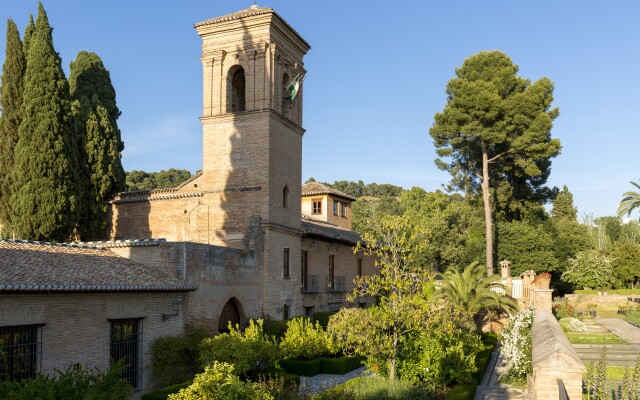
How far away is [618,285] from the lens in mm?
48094

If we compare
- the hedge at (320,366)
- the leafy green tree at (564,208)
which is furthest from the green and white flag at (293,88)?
the leafy green tree at (564,208)

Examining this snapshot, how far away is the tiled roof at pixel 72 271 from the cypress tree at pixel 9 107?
18.5 feet

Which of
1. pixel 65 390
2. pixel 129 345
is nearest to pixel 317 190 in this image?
pixel 129 345

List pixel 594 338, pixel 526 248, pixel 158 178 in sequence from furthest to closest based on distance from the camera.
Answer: pixel 158 178
pixel 526 248
pixel 594 338

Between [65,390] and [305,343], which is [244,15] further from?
[65,390]

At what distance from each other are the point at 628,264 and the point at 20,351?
150 ft

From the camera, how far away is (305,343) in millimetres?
19203

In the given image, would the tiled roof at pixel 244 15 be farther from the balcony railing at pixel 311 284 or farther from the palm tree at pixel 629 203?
the palm tree at pixel 629 203

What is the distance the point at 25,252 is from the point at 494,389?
12.3 m

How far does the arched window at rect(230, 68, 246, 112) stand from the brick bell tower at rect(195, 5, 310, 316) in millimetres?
435

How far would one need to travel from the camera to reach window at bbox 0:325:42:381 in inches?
507

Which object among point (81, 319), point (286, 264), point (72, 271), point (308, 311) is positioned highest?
point (286, 264)

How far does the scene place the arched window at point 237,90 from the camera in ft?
85.3

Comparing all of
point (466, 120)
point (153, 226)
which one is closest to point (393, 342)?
point (153, 226)
